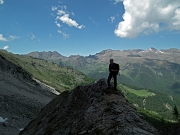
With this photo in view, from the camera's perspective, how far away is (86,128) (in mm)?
14570

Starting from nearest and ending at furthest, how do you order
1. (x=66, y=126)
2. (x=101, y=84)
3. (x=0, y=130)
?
(x=66, y=126), (x=101, y=84), (x=0, y=130)

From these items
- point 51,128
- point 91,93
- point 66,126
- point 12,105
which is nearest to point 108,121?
point 66,126

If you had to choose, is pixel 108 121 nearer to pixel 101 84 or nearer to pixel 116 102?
pixel 116 102

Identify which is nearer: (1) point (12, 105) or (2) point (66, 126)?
(2) point (66, 126)

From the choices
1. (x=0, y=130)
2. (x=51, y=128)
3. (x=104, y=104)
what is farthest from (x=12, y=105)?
(x=104, y=104)

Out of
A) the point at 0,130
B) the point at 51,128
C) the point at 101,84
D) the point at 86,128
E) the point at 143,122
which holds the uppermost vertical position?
the point at 101,84

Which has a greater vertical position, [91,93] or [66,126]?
[91,93]

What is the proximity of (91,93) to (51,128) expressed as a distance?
5886 millimetres

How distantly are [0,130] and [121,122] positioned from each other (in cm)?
3012

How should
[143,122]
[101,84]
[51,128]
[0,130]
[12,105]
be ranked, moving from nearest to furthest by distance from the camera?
[143,122], [51,128], [101,84], [0,130], [12,105]

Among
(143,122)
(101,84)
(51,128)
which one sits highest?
(101,84)

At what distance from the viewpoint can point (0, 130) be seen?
35062 millimetres

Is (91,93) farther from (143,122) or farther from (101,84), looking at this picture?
(143,122)

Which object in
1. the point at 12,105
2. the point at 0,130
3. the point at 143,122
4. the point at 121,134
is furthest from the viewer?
the point at 12,105
